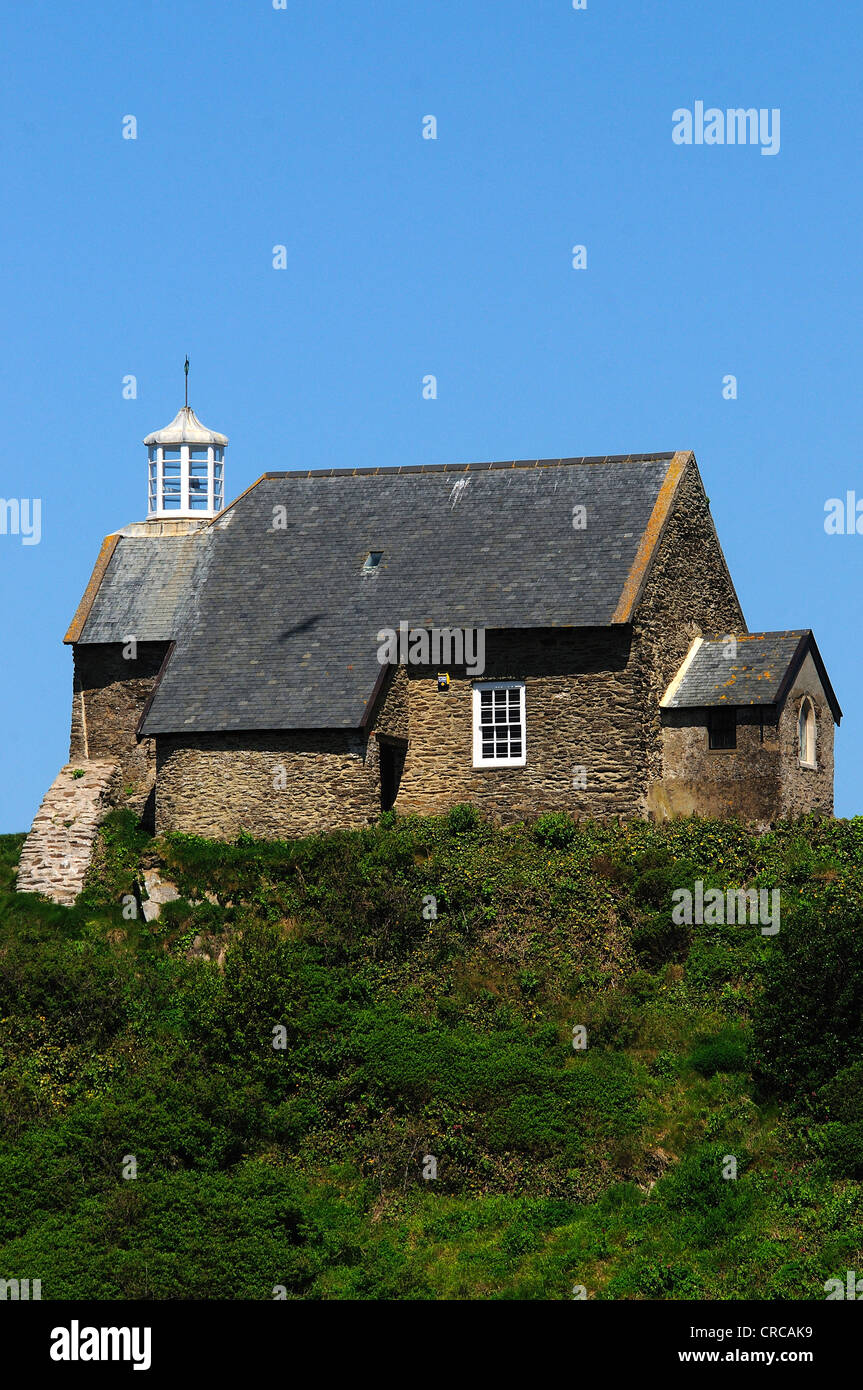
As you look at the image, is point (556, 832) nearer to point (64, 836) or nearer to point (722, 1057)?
point (722, 1057)

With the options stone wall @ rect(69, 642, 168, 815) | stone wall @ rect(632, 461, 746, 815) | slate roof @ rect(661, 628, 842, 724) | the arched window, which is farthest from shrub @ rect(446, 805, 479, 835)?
stone wall @ rect(69, 642, 168, 815)

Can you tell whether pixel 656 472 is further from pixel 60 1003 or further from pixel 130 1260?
pixel 130 1260

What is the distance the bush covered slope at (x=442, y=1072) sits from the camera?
2917cm

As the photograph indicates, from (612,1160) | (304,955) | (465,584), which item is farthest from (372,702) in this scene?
(612,1160)

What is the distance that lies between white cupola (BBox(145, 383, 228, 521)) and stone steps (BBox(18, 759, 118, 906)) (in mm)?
7195

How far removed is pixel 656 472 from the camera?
43625mm

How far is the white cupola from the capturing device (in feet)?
156

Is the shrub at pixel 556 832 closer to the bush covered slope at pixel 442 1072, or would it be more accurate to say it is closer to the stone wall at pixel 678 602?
the bush covered slope at pixel 442 1072

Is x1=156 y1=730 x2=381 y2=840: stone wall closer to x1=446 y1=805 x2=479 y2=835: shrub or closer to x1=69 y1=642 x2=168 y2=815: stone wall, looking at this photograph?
x1=446 y1=805 x2=479 y2=835: shrub

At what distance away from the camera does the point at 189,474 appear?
157 feet

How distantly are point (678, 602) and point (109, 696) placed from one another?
1234 centimetres

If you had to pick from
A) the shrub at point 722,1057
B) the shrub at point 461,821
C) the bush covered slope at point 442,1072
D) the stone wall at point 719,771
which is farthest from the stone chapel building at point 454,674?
the shrub at point 722,1057

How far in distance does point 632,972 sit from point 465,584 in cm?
1008

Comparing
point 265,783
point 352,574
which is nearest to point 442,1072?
point 265,783
